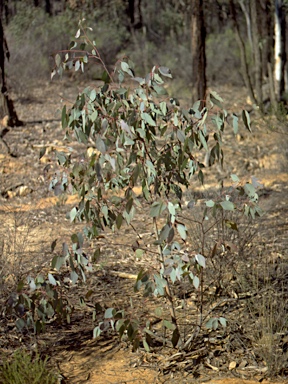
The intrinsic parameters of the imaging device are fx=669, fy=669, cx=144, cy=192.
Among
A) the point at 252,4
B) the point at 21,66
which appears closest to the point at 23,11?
the point at 21,66

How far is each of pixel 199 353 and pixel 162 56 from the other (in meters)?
15.7

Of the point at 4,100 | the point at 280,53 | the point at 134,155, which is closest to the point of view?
the point at 134,155

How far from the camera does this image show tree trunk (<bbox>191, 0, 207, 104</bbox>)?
11.2 meters

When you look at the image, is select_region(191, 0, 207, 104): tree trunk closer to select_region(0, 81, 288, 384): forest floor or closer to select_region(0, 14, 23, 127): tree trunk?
select_region(0, 14, 23, 127): tree trunk

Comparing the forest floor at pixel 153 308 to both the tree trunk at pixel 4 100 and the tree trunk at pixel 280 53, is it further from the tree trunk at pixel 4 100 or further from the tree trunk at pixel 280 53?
the tree trunk at pixel 280 53

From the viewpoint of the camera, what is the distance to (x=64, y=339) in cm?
406

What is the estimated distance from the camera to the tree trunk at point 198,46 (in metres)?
11.2

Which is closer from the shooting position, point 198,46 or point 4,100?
point 4,100

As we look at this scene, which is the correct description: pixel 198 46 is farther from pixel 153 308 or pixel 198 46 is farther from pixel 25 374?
pixel 25 374

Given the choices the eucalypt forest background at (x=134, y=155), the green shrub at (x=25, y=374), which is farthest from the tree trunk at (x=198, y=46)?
the green shrub at (x=25, y=374)

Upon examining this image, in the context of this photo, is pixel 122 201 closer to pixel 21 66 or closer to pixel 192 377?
pixel 192 377

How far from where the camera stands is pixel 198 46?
444 inches

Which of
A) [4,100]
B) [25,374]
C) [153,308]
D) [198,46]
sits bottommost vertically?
[4,100]

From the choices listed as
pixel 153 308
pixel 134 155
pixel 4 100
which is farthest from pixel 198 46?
pixel 134 155
